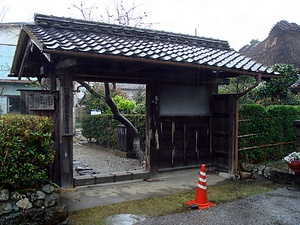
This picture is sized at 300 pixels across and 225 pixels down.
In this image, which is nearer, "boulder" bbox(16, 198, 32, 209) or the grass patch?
"boulder" bbox(16, 198, 32, 209)

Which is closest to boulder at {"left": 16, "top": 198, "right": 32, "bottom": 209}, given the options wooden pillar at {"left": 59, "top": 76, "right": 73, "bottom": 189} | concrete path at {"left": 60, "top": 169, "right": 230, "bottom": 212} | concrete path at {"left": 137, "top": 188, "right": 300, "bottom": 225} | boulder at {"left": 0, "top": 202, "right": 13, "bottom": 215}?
boulder at {"left": 0, "top": 202, "right": 13, "bottom": 215}

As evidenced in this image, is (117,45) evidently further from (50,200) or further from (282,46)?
(282,46)

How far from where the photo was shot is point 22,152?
4.62 m

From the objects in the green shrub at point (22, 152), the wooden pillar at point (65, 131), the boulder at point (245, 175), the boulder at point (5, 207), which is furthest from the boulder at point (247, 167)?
the boulder at point (5, 207)

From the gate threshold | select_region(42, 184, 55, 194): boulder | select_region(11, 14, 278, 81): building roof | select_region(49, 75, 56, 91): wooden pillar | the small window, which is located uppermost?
select_region(11, 14, 278, 81): building roof

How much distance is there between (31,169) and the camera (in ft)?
15.2

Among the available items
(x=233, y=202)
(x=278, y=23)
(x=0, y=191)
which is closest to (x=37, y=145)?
(x=0, y=191)

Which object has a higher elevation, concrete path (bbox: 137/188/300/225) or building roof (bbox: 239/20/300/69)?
building roof (bbox: 239/20/300/69)

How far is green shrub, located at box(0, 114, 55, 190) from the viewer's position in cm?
443

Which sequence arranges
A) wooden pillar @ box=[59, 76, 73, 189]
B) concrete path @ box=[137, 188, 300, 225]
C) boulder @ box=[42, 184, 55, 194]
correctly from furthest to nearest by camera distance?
wooden pillar @ box=[59, 76, 73, 189], concrete path @ box=[137, 188, 300, 225], boulder @ box=[42, 184, 55, 194]

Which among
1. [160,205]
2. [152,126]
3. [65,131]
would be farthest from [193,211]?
[65,131]

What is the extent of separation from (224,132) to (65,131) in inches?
203

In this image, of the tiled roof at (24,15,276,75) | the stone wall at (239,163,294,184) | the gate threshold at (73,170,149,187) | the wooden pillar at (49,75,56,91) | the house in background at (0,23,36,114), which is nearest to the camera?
the tiled roof at (24,15,276,75)

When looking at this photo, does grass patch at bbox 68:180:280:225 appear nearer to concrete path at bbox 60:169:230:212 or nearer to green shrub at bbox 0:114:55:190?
concrete path at bbox 60:169:230:212
